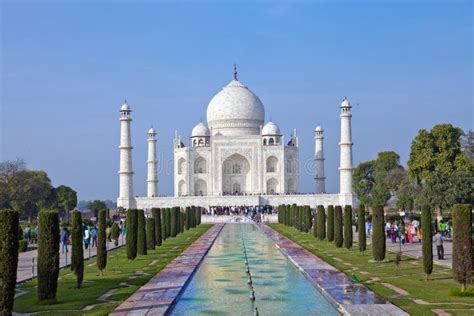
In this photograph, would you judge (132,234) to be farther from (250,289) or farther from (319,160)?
(319,160)

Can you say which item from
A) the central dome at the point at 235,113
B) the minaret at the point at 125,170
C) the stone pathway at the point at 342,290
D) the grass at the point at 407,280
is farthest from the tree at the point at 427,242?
the central dome at the point at 235,113

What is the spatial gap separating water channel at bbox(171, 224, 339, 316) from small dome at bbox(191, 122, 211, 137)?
1310 inches

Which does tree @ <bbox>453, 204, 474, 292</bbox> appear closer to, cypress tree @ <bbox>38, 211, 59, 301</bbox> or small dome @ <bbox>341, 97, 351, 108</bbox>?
cypress tree @ <bbox>38, 211, 59, 301</bbox>

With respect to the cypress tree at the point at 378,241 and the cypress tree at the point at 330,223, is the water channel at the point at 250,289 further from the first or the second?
the cypress tree at the point at 330,223

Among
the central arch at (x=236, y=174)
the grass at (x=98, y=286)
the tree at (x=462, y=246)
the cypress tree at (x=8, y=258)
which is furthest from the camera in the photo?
the central arch at (x=236, y=174)

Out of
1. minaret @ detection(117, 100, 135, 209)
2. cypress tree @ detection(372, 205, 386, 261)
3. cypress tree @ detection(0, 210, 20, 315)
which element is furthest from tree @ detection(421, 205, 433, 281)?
minaret @ detection(117, 100, 135, 209)

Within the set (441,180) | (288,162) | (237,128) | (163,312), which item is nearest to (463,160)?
(441,180)

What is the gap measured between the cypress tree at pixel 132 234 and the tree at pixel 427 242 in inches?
251

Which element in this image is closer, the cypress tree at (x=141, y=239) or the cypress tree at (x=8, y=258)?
the cypress tree at (x=8, y=258)

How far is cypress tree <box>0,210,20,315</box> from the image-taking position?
7.64 m

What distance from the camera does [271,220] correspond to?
36.8m

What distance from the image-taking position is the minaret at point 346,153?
41656 mm

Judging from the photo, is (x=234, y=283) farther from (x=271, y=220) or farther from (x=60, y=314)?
(x=271, y=220)

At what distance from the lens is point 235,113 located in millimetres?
48812
